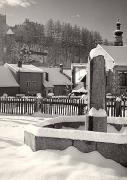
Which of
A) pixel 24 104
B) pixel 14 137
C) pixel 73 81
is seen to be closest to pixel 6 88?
pixel 73 81

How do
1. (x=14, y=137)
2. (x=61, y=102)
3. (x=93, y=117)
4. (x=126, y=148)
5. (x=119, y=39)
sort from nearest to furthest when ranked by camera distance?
(x=126, y=148) < (x=93, y=117) < (x=14, y=137) < (x=61, y=102) < (x=119, y=39)

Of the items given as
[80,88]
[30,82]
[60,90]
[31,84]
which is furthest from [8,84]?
[80,88]

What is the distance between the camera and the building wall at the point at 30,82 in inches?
1746

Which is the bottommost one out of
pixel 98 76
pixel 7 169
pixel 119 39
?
pixel 7 169

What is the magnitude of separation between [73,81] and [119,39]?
11868 millimetres

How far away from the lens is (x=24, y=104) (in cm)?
2042

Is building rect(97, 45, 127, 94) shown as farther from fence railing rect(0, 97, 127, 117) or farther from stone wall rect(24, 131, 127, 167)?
stone wall rect(24, 131, 127, 167)

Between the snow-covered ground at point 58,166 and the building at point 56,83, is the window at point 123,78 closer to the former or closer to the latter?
the building at point 56,83

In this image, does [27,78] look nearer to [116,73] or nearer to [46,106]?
[116,73]

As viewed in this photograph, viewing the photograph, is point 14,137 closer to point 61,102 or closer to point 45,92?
point 61,102

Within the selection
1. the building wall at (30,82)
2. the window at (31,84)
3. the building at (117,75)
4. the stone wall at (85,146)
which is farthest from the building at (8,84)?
the stone wall at (85,146)

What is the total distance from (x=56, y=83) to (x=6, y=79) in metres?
10.3

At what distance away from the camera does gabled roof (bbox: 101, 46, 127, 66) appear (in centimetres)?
3716

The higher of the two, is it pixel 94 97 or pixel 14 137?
pixel 94 97
